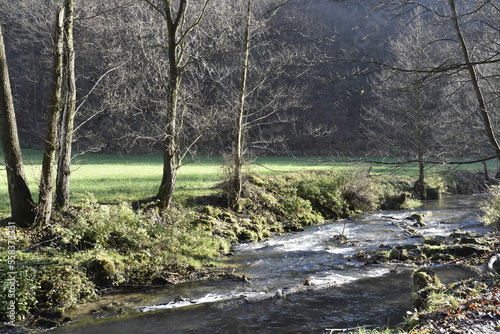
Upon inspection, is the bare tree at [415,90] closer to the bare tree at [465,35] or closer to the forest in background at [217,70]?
the bare tree at [465,35]

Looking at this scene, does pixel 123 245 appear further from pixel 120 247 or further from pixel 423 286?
pixel 423 286

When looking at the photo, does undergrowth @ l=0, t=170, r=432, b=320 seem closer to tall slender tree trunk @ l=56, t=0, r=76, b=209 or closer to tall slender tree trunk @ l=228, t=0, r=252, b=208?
tall slender tree trunk @ l=228, t=0, r=252, b=208

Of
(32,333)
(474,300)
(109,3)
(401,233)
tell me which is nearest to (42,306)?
(32,333)

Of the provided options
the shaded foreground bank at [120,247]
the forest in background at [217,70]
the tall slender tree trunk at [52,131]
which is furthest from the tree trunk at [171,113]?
the tall slender tree trunk at [52,131]

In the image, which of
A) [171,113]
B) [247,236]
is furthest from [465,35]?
[247,236]

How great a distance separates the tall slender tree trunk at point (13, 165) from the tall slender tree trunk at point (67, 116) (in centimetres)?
100

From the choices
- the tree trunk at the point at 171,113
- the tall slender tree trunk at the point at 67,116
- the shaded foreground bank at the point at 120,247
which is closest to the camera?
the shaded foreground bank at the point at 120,247

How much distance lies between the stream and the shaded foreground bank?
16.9 inches

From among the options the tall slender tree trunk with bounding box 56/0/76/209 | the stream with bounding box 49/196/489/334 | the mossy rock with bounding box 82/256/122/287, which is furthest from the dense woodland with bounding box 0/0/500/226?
the stream with bounding box 49/196/489/334

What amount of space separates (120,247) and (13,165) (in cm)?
271

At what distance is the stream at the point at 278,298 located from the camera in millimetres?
6781

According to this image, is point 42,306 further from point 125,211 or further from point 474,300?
point 474,300

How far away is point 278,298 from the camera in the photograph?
315 inches

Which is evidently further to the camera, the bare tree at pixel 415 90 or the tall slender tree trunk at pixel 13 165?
the tall slender tree trunk at pixel 13 165
